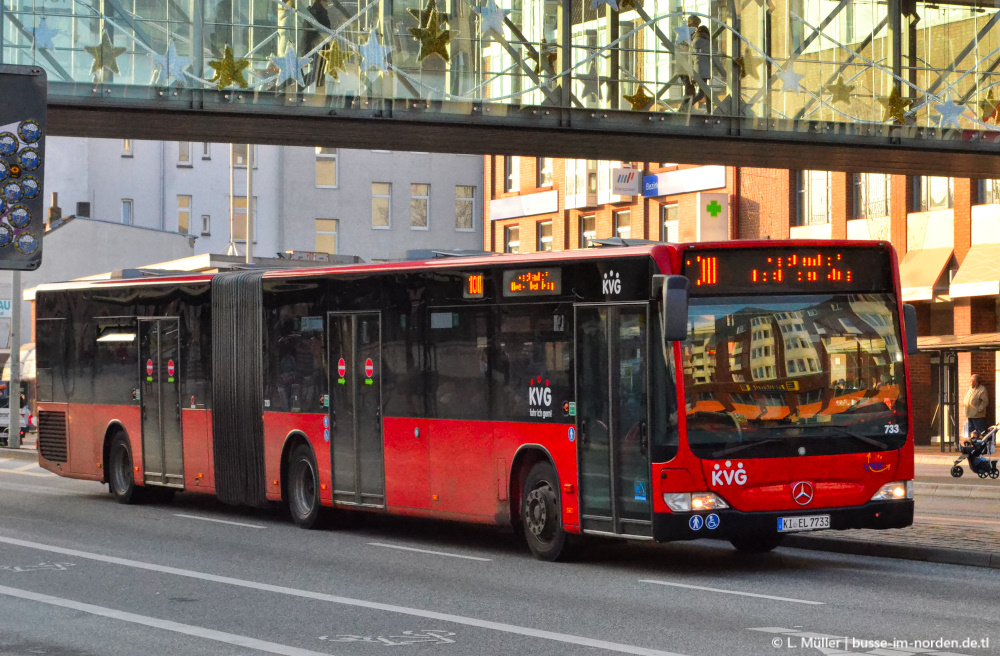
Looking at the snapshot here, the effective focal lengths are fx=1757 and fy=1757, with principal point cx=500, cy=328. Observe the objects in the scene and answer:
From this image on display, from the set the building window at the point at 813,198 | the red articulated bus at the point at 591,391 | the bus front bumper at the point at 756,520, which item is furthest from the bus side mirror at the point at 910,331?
the building window at the point at 813,198

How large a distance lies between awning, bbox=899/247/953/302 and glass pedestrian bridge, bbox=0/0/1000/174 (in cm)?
1551

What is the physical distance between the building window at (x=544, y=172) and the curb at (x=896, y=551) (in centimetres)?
4156

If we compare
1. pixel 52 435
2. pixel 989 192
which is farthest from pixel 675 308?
pixel 989 192

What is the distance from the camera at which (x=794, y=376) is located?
14.5m

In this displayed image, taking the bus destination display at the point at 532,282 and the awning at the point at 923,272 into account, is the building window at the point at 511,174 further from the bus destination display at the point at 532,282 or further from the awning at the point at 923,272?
the bus destination display at the point at 532,282

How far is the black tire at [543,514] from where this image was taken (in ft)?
51.1

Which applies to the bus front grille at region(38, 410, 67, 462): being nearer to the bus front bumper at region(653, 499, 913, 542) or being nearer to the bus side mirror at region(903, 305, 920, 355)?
the bus front bumper at region(653, 499, 913, 542)

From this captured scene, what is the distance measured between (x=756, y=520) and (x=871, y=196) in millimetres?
30201

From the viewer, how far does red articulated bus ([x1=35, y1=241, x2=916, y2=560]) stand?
14.4m

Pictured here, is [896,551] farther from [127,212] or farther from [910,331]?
[127,212]

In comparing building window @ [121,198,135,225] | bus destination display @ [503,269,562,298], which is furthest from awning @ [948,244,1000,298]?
building window @ [121,198,135,225]

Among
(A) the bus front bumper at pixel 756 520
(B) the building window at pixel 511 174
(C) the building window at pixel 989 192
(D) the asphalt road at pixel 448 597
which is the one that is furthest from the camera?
(B) the building window at pixel 511 174

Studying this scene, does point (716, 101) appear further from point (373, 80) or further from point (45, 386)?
point (45, 386)

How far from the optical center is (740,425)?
14406 mm
